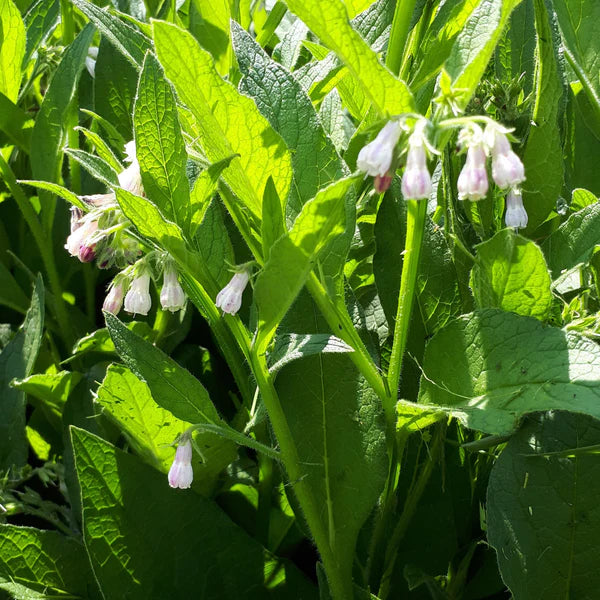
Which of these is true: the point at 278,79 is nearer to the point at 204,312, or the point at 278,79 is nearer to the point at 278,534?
the point at 204,312

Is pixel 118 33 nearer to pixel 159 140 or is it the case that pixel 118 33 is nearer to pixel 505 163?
pixel 159 140

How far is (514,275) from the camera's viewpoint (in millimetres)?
994

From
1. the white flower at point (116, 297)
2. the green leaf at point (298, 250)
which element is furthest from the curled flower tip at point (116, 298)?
the green leaf at point (298, 250)

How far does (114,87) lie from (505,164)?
903mm

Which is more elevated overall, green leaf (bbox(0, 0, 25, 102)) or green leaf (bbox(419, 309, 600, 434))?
green leaf (bbox(0, 0, 25, 102))

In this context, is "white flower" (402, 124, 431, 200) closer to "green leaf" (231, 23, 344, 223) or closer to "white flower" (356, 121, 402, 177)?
"white flower" (356, 121, 402, 177)

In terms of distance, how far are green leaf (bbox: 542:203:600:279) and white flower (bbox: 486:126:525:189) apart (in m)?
0.24

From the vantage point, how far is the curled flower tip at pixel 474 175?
85cm

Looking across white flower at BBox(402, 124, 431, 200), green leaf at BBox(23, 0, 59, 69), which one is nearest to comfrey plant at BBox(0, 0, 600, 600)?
white flower at BBox(402, 124, 431, 200)

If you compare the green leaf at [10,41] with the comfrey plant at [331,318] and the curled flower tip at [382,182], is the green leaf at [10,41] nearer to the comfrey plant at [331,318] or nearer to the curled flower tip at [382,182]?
the comfrey plant at [331,318]

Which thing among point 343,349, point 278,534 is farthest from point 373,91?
point 278,534

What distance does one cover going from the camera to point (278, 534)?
1371 millimetres

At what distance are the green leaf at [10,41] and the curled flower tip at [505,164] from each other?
1014mm

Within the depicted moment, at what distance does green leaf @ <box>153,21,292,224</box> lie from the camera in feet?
2.79
